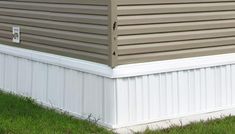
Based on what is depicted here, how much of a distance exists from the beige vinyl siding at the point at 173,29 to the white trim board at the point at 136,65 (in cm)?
6

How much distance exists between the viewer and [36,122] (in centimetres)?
685

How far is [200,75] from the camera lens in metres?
7.18

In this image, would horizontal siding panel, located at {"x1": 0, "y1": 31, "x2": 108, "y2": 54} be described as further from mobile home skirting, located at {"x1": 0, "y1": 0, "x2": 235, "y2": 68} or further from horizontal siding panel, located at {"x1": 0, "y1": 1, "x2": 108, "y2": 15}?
horizontal siding panel, located at {"x1": 0, "y1": 1, "x2": 108, "y2": 15}

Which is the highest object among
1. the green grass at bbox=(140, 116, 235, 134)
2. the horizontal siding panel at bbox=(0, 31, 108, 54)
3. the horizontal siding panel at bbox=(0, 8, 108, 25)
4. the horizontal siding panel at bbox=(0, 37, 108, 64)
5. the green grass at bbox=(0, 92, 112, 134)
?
the horizontal siding panel at bbox=(0, 8, 108, 25)

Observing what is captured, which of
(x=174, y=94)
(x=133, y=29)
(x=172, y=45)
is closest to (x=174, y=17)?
(x=172, y=45)

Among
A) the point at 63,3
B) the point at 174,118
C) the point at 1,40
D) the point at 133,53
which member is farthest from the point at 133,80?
the point at 1,40

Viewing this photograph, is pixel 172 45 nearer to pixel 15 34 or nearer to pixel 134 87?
pixel 134 87

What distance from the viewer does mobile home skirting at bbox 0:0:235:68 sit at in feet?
21.2

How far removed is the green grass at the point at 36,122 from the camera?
6492 millimetres

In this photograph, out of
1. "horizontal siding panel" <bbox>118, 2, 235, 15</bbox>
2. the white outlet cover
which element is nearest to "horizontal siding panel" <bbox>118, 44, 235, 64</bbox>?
"horizontal siding panel" <bbox>118, 2, 235, 15</bbox>

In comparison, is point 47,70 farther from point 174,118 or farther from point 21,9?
point 174,118

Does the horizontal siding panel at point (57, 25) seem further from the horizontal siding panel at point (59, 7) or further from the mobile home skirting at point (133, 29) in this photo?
the horizontal siding panel at point (59, 7)

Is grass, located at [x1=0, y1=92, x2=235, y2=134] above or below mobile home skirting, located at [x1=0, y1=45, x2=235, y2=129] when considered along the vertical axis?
below

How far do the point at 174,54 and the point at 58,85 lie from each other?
1.58 m
